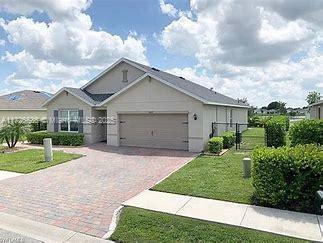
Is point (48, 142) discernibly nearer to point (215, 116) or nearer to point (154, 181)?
point (154, 181)

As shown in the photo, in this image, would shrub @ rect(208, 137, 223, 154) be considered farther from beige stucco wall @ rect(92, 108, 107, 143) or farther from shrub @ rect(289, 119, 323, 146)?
beige stucco wall @ rect(92, 108, 107, 143)

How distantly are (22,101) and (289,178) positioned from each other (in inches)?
1258

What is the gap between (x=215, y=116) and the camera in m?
18.5

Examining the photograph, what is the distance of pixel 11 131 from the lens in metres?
18.1

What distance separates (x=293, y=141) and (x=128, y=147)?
9.65 metres

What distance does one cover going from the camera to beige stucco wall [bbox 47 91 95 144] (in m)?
20.2

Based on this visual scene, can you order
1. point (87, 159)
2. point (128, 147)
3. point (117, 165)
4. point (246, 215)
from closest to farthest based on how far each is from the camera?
point (246, 215) → point (117, 165) → point (87, 159) → point (128, 147)

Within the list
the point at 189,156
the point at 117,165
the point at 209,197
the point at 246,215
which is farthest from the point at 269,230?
the point at 189,156

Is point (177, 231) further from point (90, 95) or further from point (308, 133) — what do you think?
point (90, 95)

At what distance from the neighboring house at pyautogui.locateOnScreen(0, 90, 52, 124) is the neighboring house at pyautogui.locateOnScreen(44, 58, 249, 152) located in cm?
942

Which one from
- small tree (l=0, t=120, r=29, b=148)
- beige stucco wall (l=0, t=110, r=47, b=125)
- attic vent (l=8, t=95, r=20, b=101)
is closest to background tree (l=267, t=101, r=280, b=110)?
beige stucco wall (l=0, t=110, r=47, b=125)

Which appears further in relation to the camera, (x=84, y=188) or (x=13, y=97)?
(x=13, y=97)

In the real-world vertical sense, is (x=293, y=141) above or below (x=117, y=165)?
above

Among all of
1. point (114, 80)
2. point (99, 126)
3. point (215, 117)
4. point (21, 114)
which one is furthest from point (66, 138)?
point (21, 114)
